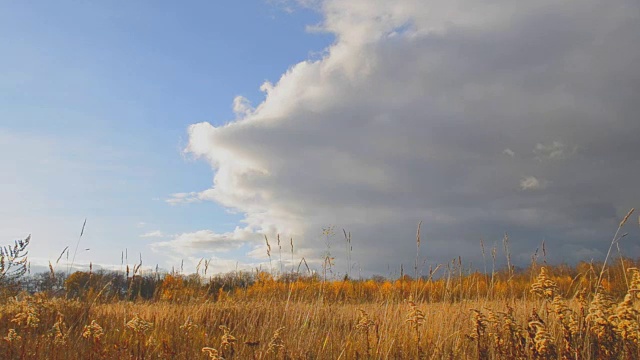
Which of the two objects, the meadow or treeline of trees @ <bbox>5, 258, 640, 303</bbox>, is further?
treeline of trees @ <bbox>5, 258, 640, 303</bbox>

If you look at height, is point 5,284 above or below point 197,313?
above

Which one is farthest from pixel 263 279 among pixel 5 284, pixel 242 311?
pixel 5 284

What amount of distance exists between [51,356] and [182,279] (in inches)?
299

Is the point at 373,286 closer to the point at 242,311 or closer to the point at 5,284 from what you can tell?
the point at 242,311

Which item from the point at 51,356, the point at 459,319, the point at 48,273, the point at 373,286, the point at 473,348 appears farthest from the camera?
the point at 373,286

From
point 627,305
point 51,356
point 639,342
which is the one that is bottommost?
point 51,356

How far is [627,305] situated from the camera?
403 centimetres

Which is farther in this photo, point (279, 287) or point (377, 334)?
point (279, 287)

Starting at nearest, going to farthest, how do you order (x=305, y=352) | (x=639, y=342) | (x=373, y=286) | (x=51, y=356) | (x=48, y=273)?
(x=639, y=342) → (x=51, y=356) → (x=305, y=352) → (x=48, y=273) → (x=373, y=286)

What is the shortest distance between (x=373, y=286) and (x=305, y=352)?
19.8 meters

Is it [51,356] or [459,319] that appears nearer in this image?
[51,356]

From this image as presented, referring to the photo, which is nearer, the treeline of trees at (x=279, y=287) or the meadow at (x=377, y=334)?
the meadow at (x=377, y=334)

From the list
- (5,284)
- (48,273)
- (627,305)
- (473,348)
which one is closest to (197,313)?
(48,273)

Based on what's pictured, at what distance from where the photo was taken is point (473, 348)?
6.36 m
